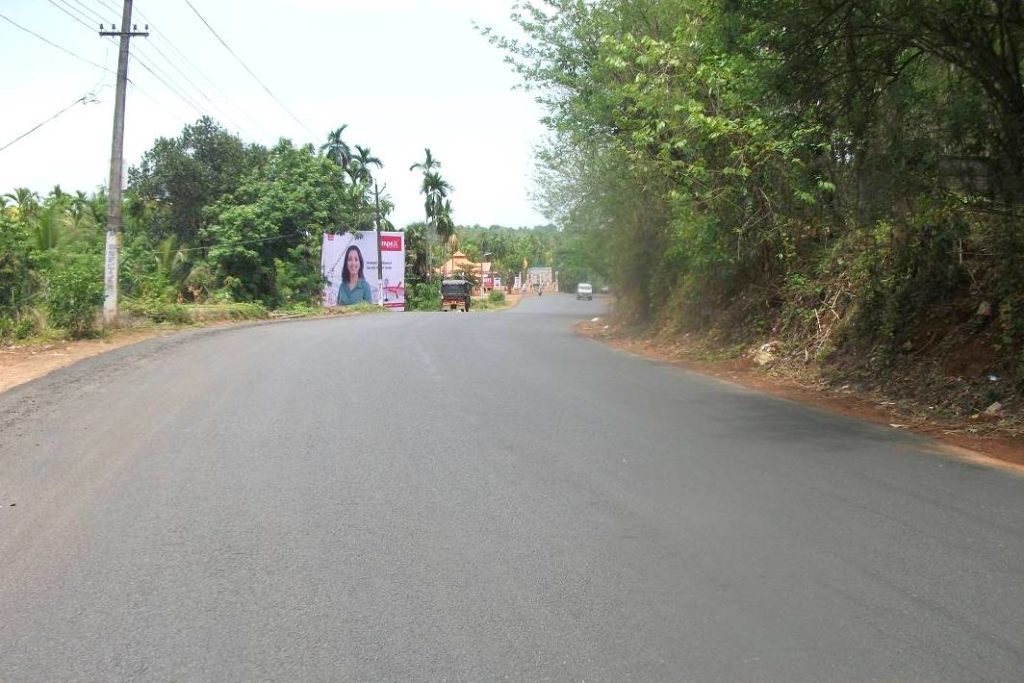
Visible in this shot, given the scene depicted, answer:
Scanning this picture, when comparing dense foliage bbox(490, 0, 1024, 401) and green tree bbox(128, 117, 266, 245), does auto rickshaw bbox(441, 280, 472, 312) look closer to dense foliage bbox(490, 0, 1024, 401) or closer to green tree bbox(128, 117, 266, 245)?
green tree bbox(128, 117, 266, 245)

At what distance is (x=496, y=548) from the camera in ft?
17.9

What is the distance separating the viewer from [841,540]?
5.59 metres

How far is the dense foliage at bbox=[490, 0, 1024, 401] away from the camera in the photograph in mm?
10422

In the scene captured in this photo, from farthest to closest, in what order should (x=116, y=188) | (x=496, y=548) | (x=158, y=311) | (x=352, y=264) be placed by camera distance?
(x=352, y=264), (x=158, y=311), (x=116, y=188), (x=496, y=548)

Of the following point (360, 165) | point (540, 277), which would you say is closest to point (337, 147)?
point (360, 165)

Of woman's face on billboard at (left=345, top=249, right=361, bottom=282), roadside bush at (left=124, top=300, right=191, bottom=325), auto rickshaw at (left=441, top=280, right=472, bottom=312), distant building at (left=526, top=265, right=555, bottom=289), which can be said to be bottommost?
roadside bush at (left=124, top=300, right=191, bottom=325)

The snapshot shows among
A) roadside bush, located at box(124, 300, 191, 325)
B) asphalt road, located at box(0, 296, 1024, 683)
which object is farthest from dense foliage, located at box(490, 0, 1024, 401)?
roadside bush, located at box(124, 300, 191, 325)

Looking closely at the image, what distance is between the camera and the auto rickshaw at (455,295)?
63.3 m

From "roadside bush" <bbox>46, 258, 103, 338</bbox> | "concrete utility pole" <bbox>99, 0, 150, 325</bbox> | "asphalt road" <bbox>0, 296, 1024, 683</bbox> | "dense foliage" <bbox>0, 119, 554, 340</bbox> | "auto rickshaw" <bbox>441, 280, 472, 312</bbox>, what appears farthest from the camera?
"auto rickshaw" <bbox>441, 280, 472, 312</bbox>

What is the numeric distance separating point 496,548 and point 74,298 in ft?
58.6

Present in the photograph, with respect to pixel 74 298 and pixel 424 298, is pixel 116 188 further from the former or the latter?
pixel 424 298

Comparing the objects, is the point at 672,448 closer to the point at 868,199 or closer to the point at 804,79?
the point at 804,79

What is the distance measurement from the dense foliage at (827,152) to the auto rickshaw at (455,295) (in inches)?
1614

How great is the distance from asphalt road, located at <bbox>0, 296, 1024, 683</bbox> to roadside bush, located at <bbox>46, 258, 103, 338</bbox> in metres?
10.6
